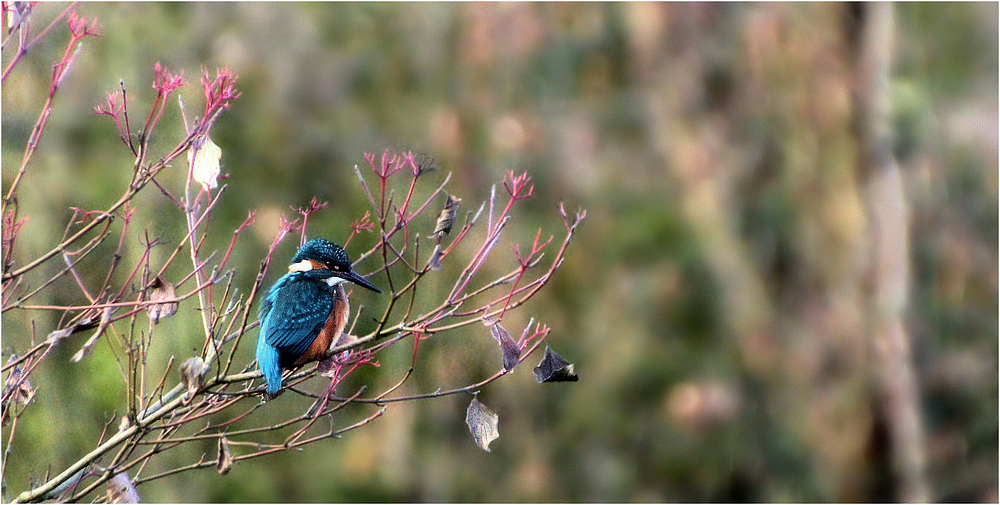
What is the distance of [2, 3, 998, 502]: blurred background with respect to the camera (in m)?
5.91

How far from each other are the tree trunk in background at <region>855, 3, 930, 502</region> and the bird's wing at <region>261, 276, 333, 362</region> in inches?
201

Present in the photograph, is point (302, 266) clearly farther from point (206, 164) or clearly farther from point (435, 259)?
point (435, 259)

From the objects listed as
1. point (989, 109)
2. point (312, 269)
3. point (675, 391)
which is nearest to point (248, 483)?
point (675, 391)

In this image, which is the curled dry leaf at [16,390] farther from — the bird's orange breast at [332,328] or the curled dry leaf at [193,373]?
the bird's orange breast at [332,328]

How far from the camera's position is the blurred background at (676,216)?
591 cm

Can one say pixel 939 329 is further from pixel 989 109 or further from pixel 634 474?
pixel 634 474

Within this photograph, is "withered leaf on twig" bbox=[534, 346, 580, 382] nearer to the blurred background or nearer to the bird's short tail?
the bird's short tail

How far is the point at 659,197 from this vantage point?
623 cm

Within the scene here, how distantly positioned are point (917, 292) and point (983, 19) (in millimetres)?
2024

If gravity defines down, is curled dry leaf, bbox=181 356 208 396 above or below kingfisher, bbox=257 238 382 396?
below

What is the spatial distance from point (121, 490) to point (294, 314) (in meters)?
0.51

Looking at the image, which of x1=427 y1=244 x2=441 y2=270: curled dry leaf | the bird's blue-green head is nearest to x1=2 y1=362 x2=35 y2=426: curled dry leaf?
the bird's blue-green head

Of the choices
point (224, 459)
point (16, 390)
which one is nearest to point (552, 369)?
point (224, 459)

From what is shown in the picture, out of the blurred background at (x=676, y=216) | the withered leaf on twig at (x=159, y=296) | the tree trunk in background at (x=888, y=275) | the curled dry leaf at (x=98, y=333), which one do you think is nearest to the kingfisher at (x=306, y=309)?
the withered leaf on twig at (x=159, y=296)
